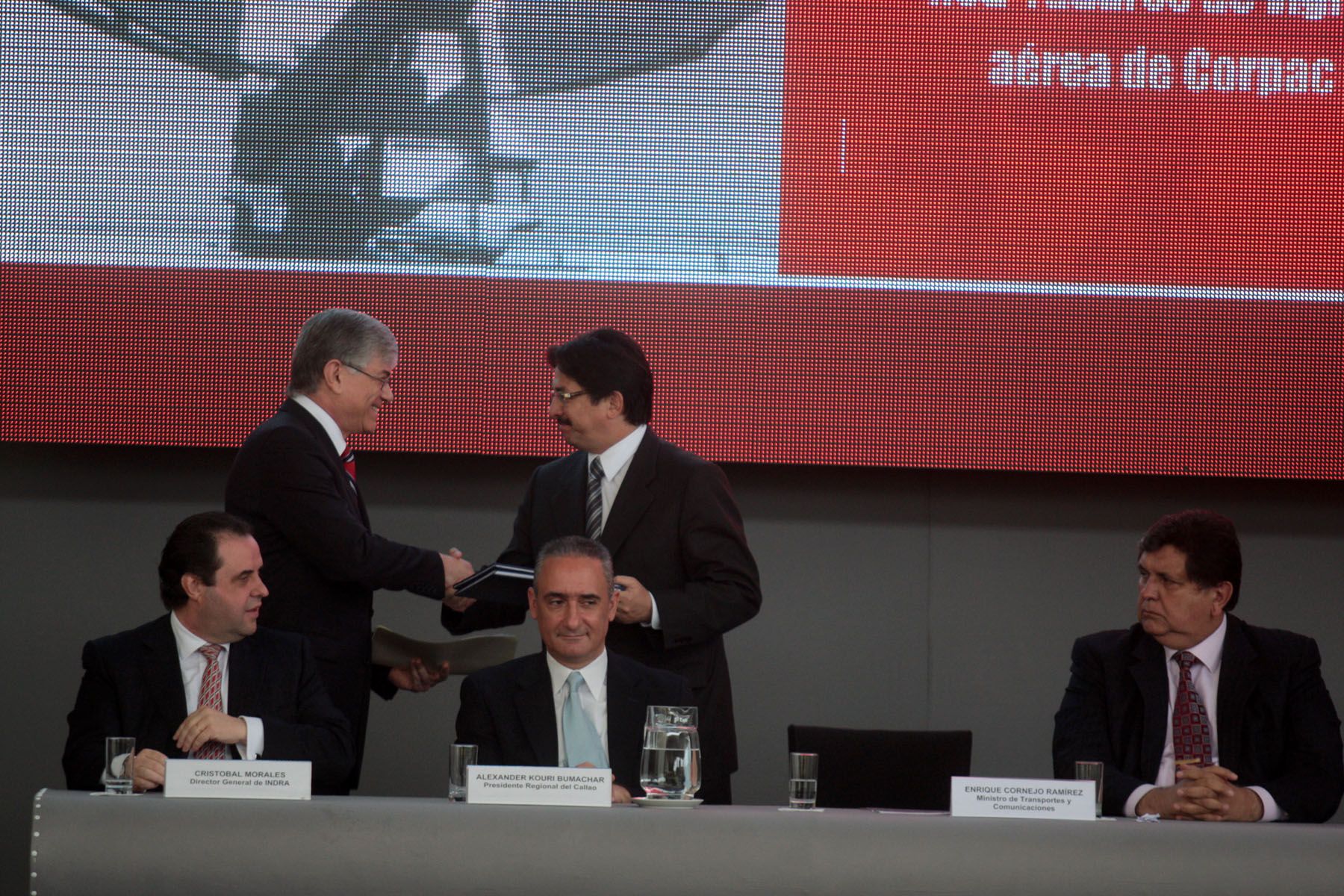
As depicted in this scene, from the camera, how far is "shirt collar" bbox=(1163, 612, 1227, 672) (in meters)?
2.74

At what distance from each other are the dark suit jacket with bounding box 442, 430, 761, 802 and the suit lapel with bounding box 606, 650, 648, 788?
301 mm

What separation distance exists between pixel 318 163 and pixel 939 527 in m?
1.90

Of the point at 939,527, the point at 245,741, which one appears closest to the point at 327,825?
the point at 245,741

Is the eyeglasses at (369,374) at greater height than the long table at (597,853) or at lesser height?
greater

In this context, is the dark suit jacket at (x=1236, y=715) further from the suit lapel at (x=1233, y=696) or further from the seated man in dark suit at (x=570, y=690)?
the seated man in dark suit at (x=570, y=690)

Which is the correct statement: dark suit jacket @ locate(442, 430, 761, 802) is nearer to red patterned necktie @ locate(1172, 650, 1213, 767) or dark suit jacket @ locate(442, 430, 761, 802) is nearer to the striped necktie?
the striped necktie

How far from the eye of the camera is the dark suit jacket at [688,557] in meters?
2.91

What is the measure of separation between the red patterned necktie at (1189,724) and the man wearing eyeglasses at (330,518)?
4.63ft

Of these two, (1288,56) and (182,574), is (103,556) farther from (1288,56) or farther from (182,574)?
(1288,56)

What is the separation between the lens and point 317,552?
2.93 m

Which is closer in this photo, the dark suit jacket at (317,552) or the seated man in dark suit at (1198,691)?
the seated man in dark suit at (1198,691)

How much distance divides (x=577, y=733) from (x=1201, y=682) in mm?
1145

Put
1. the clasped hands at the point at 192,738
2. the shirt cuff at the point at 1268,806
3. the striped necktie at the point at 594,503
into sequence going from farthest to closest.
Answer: the striped necktie at the point at 594,503 < the shirt cuff at the point at 1268,806 < the clasped hands at the point at 192,738

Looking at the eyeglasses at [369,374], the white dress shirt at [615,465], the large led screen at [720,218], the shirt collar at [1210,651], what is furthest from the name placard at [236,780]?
the large led screen at [720,218]
